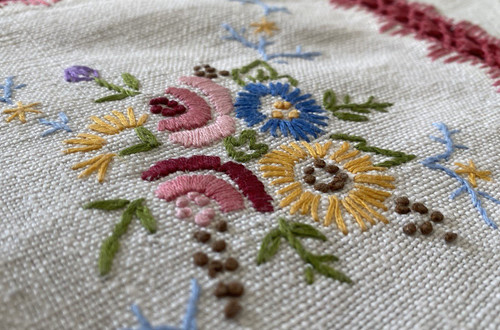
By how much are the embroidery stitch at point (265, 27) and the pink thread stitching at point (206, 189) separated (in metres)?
0.37

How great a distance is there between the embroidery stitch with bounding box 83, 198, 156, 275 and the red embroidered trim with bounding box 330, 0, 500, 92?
546mm

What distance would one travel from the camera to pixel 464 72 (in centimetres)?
73

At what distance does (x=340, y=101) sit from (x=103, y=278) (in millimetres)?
388

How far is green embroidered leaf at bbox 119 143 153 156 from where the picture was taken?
497 mm

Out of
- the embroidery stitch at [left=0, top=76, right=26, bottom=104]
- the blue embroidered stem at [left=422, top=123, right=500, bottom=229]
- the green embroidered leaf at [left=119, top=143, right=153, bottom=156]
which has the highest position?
the blue embroidered stem at [left=422, top=123, right=500, bottom=229]

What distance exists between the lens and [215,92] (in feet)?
1.97

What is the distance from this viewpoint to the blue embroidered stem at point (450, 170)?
0.51 m

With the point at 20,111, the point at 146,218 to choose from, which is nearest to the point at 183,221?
the point at 146,218

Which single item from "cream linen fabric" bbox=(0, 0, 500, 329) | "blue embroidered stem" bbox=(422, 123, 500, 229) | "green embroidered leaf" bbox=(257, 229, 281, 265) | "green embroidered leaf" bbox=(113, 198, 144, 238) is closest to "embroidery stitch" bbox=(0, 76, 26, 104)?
"cream linen fabric" bbox=(0, 0, 500, 329)

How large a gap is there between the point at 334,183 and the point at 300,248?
95mm

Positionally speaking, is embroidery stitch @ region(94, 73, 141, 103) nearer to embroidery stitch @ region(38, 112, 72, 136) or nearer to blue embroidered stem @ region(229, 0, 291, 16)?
embroidery stitch @ region(38, 112, 72, 136)

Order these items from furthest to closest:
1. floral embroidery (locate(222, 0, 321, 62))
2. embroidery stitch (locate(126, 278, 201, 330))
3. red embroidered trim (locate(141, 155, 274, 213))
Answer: floral embroidery (locate(222, 0, 321, 62))
red embroidered trim (locate(141, 155, 274, 213))
embroidery stitch (locate(126, 278, 201, 330))

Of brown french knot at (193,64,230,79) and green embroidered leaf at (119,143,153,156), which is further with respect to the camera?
brown french knot at (193,64,230,79)

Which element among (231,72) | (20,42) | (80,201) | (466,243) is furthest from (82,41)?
(466,243)
